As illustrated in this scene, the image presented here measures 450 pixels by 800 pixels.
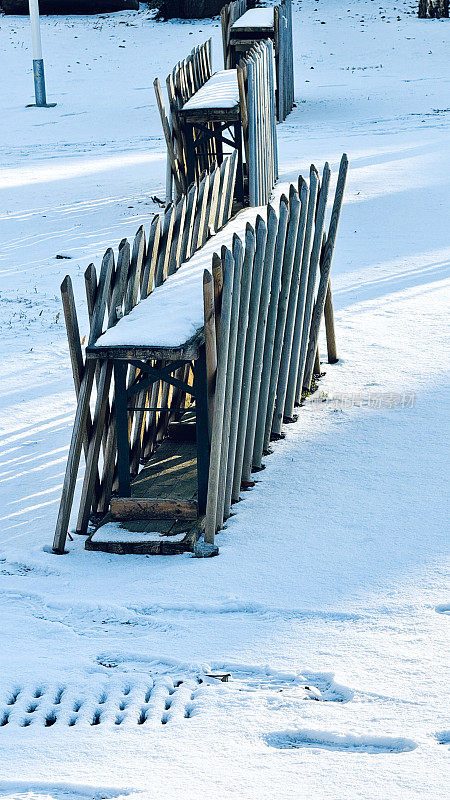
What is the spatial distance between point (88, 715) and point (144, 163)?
11.7m

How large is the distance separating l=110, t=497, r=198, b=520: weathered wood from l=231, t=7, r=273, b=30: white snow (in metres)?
13.4

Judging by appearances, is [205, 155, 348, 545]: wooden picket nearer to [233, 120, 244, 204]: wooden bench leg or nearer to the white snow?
[233, 120, 244, 204]: wooden bench leg

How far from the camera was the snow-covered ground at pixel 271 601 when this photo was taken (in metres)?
3.39

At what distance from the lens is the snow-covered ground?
11.1ft

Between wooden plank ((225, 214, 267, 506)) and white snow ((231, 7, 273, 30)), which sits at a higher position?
white snow ((231, 7, 273, 30))

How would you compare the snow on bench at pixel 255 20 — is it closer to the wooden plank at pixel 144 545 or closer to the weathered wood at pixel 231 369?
the weathered wood at pixel 231 369

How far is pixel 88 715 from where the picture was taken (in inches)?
146

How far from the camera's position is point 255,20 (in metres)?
17.7

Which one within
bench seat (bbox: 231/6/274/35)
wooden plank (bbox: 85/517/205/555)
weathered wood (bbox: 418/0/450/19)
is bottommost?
wooden plank (bbox: 85/517/205/555)

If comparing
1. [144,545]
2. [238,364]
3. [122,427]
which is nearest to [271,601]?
[144,545]

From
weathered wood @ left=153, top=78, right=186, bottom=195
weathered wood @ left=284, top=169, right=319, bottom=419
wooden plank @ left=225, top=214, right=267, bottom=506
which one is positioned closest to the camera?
wooden plank @ left=225, top=214, right=267, bottom=506

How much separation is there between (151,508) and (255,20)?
14.5 meters

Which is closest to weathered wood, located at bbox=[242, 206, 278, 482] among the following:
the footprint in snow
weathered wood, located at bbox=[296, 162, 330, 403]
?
weathered wood, located at bbox=[296, 162, 330, 403]

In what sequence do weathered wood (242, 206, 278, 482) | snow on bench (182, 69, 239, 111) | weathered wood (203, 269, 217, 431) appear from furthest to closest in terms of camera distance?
snow on bench (182, 69, 239, 111) < weathered wood (242, 206, 278, 482) < weathered wood (203, 269, 217, 431)
